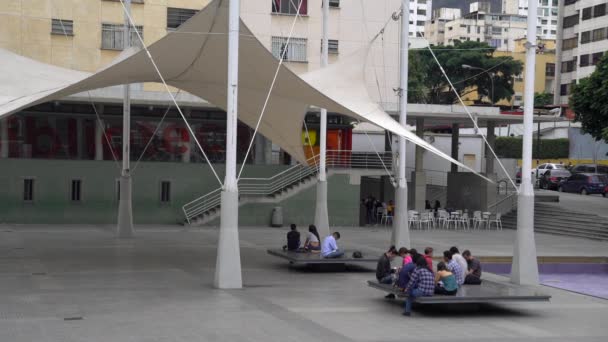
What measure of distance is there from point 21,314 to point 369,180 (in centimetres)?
3009

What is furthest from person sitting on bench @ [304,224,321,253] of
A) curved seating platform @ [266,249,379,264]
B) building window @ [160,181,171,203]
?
building window @ [160,181,171,203]

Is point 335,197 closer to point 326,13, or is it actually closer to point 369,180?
point 369,180

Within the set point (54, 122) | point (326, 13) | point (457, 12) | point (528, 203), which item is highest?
point (457, 12)

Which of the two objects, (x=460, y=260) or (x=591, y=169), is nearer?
(x=460, y=260)

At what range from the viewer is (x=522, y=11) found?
5379 inches

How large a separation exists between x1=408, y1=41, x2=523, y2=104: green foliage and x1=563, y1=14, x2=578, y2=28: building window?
27.8 ft

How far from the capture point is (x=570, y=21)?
260ft

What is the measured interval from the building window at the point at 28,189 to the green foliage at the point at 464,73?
4335 centimetres

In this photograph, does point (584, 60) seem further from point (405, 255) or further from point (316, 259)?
point (405, 255)

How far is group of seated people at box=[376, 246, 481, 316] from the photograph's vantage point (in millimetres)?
14891

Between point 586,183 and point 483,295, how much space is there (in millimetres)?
40602

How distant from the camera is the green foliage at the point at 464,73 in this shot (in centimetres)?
7381

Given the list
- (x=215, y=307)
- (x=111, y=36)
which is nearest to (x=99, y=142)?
(x=111, y=36)

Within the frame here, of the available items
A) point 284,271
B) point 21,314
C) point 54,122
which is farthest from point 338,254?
point 54,122
